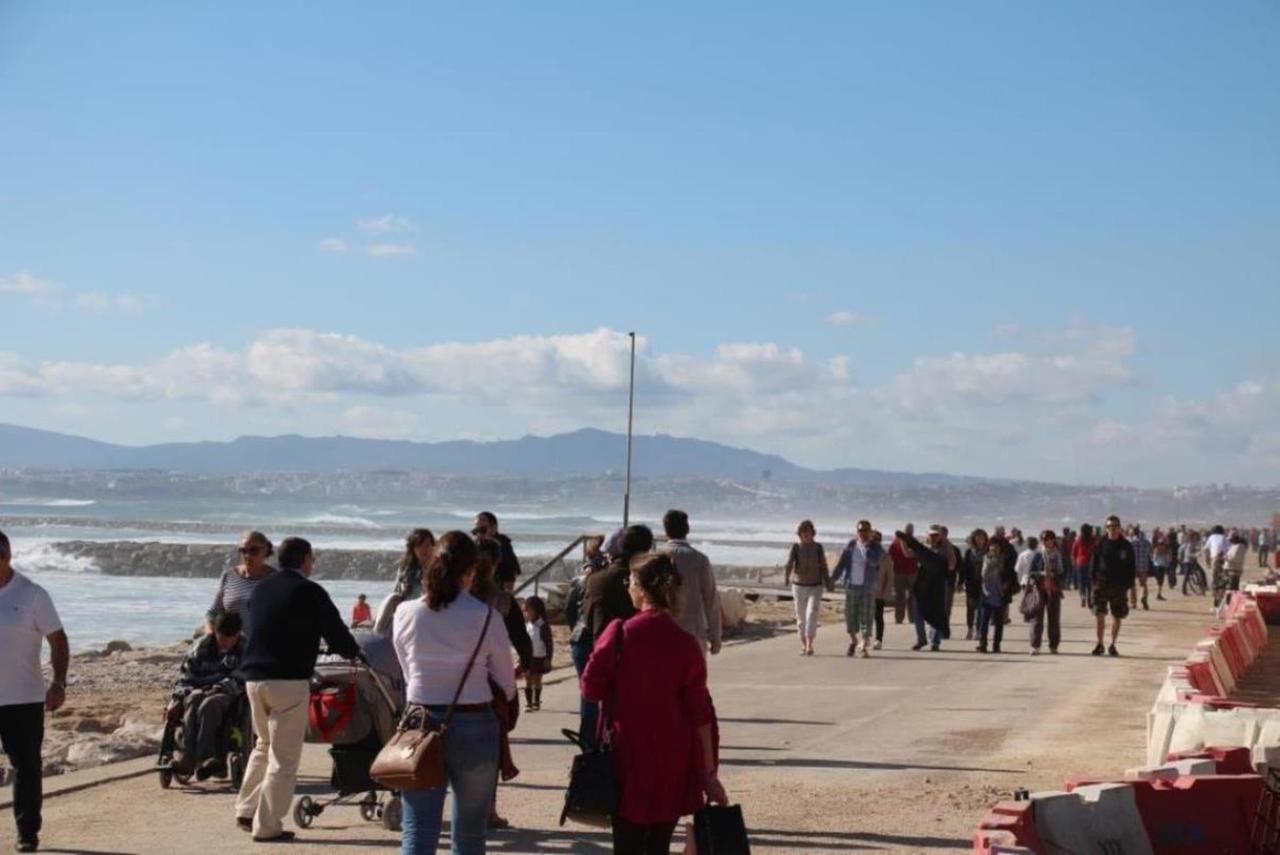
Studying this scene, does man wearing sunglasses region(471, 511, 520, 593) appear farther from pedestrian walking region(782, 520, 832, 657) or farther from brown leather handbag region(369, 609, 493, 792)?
pedestrian walking region(782, 520, 832, 657)

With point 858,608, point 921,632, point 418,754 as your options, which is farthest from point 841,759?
point 921,632

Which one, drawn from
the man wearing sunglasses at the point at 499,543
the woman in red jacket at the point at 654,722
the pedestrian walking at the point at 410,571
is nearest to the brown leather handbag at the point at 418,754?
the woman in red jacket at the point at 654,722

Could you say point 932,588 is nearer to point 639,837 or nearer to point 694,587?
point 694,587

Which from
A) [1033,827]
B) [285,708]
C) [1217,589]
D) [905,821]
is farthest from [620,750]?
[1217,589]

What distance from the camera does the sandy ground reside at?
10.5 metres

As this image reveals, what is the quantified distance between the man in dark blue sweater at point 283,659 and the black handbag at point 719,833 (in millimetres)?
3276

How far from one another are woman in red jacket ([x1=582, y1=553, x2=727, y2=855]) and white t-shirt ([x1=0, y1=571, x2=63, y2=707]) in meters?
3.65

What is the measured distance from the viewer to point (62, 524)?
11088cm

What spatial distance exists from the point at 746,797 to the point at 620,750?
4631mm

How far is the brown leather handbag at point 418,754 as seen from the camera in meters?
7.77

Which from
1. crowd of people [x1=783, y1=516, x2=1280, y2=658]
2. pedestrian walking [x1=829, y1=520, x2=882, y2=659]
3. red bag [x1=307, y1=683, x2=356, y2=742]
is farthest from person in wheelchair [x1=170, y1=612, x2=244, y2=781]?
pedestrian walking [x1=829, y1=520, x2=882, y2=659]

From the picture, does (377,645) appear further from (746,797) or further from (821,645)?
(821,645)

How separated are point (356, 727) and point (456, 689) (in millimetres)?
2862

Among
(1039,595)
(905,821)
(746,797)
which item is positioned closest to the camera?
(905,821)
